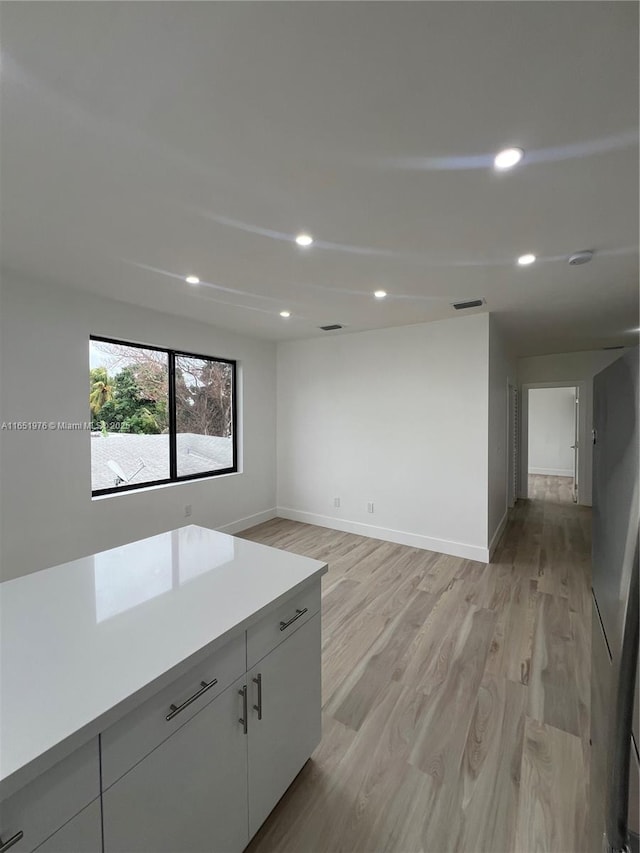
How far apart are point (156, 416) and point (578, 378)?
21.3 feet

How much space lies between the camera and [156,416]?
12.4 feet

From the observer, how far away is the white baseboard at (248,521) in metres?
4.47

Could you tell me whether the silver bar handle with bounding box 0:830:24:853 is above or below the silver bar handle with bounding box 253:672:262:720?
above

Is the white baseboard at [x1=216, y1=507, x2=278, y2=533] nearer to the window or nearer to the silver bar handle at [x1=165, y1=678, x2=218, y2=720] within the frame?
the window

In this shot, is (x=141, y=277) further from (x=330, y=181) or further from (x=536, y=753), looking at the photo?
(x=536, y=753)

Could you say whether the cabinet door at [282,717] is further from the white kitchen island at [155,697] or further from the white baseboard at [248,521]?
the white baseboard at [248,521]

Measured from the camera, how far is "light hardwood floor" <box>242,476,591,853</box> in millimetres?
1311

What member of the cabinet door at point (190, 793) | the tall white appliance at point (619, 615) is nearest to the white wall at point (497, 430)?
the tall white appliance at point (619, 615)

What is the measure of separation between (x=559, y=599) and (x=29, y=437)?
174 inches

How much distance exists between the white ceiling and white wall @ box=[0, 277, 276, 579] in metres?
0.54

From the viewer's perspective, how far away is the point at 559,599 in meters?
2.94

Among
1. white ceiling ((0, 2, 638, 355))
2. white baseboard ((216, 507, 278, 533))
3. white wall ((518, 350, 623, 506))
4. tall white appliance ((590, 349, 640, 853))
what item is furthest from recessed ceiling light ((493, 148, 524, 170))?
white wall ((518, 350, 623, 506))

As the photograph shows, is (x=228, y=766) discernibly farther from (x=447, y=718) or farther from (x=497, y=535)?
(x=497, y=535)

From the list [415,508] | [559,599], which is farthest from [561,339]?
[559,599]
